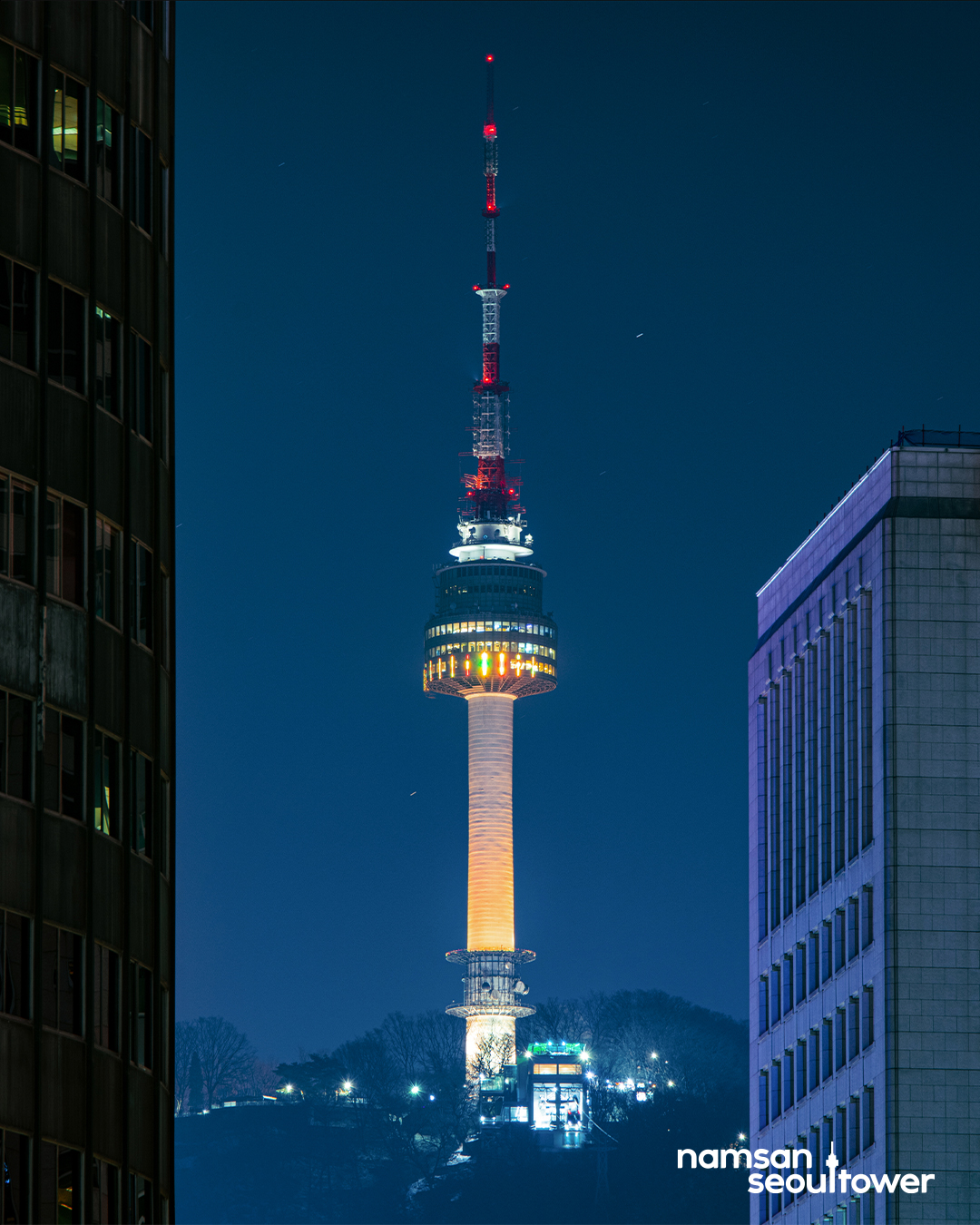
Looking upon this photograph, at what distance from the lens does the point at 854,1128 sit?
137 meters

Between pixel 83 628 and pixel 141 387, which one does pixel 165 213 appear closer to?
pixel 141 387

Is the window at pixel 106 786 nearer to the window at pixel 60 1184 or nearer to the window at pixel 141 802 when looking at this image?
the window at pixel 141 802

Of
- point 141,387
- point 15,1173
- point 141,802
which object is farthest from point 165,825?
point 15,1173

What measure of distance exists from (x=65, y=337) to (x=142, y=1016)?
17596mm

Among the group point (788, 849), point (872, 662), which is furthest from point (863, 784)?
point (788, 849)

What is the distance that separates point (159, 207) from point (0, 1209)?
95.0 feet

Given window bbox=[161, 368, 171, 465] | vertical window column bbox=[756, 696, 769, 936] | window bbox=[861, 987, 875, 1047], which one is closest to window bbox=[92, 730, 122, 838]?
window bbox=[161, 368, 171, 465]

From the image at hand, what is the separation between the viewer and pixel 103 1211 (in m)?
60.5

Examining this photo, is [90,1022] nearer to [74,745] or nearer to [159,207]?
[74,745]

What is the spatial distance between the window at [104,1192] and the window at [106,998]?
292 centimetres

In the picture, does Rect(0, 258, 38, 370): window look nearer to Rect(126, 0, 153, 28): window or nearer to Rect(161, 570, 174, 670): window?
Rect(161, 570, 174, 670): window

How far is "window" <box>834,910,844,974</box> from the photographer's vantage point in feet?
474

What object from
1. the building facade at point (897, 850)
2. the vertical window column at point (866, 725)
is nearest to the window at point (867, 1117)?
the building facade at point (897, 850)

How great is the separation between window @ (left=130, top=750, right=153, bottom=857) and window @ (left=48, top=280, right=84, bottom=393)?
9.89 m
